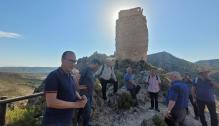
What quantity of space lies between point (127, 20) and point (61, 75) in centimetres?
2152

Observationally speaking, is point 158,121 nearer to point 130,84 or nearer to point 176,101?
point 130,84

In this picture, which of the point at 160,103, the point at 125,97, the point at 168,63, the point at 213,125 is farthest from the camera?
the point at 168,63

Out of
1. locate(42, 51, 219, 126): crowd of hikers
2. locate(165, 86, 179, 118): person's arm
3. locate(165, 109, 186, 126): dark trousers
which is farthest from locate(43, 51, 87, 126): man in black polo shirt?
locate(165, 109, 186, 126): dark trousers

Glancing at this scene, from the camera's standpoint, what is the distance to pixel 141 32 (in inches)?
1001

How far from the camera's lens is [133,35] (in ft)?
84.2

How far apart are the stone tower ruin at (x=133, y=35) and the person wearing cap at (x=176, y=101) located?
17808mm

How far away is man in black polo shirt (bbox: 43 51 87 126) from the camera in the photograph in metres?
4.75

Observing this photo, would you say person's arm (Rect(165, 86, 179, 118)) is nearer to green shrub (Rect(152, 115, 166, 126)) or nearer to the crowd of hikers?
the crowd of hikers

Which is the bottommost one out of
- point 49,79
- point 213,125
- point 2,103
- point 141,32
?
point 213,125

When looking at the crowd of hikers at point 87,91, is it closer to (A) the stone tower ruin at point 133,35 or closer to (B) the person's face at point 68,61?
(B) the person's face at point 68,61

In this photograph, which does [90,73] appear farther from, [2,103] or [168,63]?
[168,63]

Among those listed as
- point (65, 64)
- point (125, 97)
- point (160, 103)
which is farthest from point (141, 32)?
point (65, 64)

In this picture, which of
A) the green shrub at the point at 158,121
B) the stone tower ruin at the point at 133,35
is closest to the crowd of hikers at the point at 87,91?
the green shrub at the point at 158,121

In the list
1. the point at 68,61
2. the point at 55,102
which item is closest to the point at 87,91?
the point at 68,61
